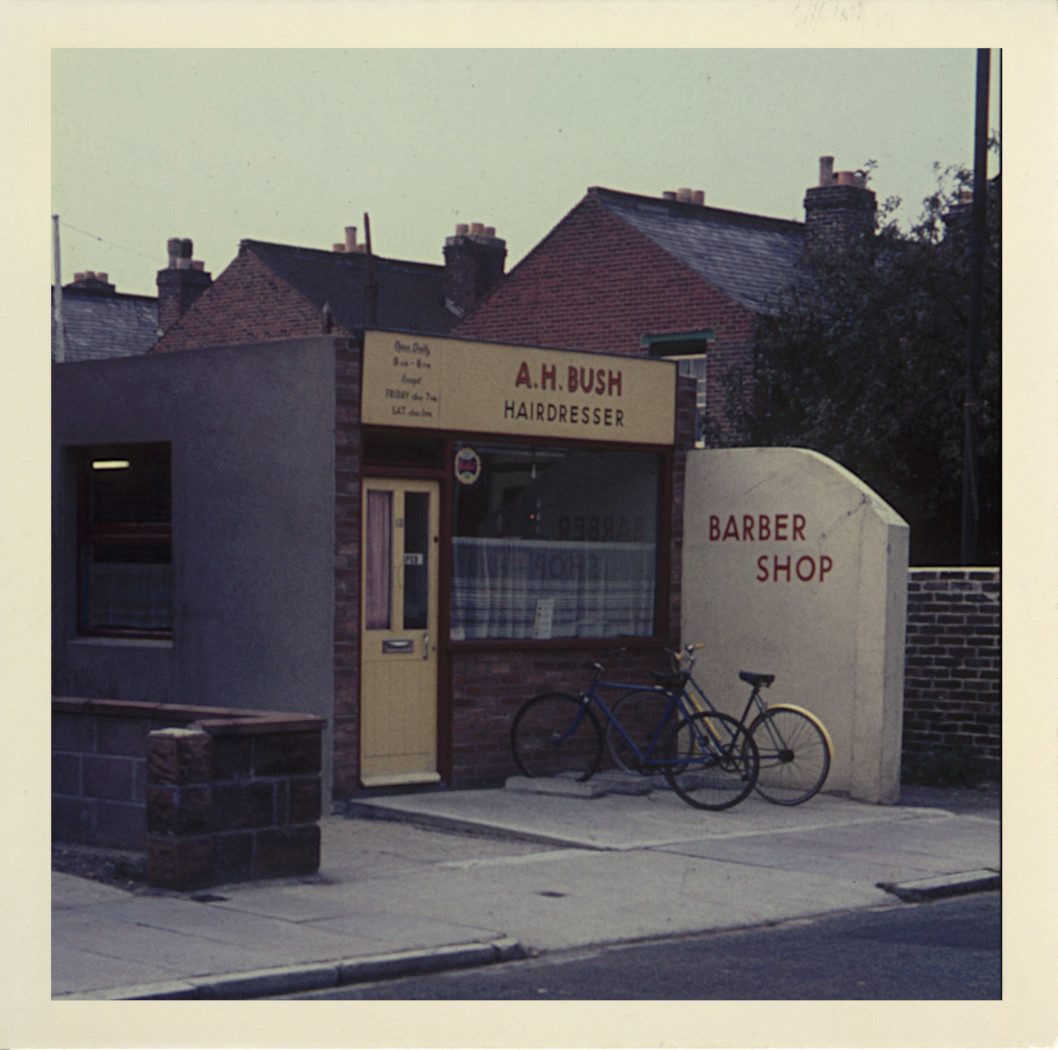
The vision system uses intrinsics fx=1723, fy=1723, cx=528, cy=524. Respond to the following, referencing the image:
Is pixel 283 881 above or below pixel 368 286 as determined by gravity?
below

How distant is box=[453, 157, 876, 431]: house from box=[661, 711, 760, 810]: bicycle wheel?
1281 centimetres

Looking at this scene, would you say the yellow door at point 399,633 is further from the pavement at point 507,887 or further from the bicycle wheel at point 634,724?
the bicycle wheel at point 634,724

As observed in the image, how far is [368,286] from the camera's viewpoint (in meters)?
34.9

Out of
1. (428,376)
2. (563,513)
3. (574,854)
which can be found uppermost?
(428,376)

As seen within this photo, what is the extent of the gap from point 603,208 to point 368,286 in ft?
24.1

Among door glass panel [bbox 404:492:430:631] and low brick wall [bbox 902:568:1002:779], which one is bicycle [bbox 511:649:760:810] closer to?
door glass panel [bbox 404:492:430:631]

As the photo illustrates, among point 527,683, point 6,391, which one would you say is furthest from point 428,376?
point 6,391

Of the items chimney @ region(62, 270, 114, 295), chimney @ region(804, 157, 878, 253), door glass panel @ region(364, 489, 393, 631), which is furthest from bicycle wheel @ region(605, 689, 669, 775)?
chimney @ region(62, 270, 114, 295)

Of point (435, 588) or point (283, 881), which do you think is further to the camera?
point (435, 588)

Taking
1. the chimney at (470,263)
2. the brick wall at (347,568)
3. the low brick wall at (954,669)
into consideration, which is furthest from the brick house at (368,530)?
the chimney at (470,263)

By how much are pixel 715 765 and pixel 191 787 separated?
491 cm

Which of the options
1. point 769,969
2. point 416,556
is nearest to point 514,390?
point 416,556

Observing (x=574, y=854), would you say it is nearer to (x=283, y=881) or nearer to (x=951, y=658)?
(x=283, y=881)
